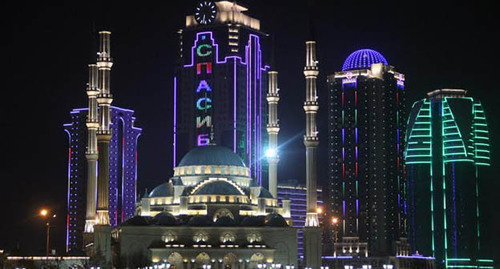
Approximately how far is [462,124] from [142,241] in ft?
302

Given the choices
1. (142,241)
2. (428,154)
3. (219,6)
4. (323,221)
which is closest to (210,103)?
(219,6)

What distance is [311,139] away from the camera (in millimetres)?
108562

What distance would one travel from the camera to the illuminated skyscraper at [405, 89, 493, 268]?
176 meters

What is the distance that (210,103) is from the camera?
6299 inches

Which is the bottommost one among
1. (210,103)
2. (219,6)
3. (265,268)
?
(265,268)

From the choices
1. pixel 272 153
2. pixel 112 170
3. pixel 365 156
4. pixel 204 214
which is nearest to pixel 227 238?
pixel 204 214

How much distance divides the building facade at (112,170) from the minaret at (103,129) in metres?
57.9

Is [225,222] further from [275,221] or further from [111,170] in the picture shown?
[111,170]

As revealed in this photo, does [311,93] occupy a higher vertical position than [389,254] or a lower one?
higher

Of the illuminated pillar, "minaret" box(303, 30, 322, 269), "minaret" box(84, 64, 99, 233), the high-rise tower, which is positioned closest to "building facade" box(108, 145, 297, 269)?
"minaret" box(303, 30, 322, 269)

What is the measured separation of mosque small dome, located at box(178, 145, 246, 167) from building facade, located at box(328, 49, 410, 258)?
153ft

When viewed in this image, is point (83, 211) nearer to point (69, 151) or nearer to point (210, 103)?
point (69, 151)

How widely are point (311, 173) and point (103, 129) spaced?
19.7 metres

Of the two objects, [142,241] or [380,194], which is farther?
[380,194]
